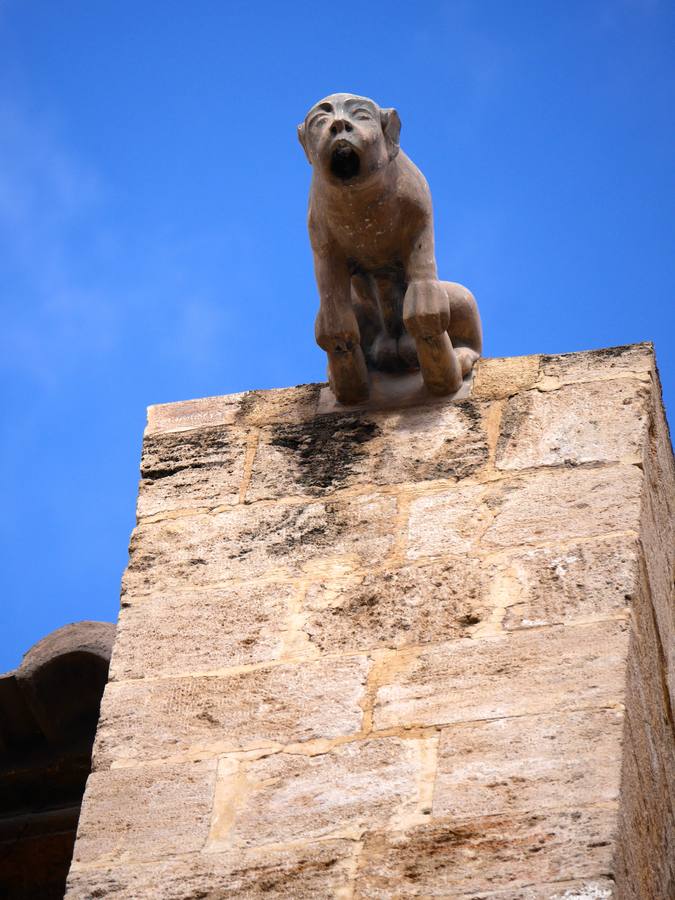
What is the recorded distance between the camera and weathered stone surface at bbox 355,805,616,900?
4.02 metres

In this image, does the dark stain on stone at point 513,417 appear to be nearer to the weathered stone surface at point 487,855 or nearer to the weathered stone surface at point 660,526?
the weathered stone surface at point 660,526

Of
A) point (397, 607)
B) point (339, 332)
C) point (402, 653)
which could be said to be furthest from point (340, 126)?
point (402, 653)

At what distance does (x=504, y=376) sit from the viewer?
5484 millimetres

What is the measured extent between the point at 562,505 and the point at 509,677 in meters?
0.60

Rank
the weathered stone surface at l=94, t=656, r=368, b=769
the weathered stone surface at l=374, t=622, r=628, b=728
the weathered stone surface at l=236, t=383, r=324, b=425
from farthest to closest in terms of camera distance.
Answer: the weathered stone surface at l=236, t=383, r=324, b=425 → the weathered stone surface at l=94, t=656, r=368, b=769 → the weathered stone surface at l=374, t=622, r=628, b=728

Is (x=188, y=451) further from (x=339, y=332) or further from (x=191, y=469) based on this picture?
(x=339, y=332)

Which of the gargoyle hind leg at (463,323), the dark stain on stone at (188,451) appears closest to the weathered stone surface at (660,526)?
the gargoyle hind leg at (463,323)

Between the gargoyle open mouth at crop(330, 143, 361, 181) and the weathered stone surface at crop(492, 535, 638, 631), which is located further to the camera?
the gargoyle open mouth at crop(330, 143, 361, 181)

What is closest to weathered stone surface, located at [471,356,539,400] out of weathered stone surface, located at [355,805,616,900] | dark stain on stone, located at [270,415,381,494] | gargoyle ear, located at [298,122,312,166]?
dark stain on stone, located at [270,415,381,494]

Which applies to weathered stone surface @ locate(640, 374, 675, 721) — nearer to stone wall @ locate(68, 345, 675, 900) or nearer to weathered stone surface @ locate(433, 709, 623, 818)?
stone wall @ locate(68, 345, 675, 900)

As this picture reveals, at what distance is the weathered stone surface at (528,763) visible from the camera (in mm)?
4184

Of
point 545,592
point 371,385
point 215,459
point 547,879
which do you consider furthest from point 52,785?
point 547,879

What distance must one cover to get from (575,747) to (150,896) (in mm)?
985

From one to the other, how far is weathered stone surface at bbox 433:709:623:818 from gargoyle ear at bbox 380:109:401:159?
1.79 m
